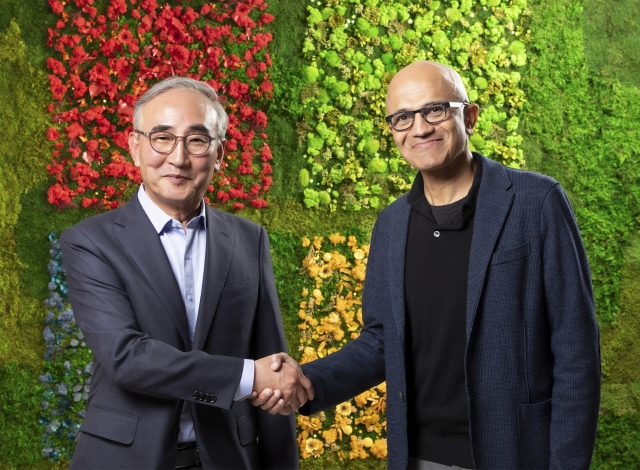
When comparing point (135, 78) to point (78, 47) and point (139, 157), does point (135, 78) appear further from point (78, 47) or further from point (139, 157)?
point (139, 157)

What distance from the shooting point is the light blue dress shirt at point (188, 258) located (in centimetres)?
202

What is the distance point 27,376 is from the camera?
11.6ft

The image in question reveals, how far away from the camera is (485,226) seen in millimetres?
1917

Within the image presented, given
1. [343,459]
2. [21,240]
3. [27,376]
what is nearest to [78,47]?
[21,240]

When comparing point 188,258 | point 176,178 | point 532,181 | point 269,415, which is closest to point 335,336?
point 269,415

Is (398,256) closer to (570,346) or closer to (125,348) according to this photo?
(570,346)

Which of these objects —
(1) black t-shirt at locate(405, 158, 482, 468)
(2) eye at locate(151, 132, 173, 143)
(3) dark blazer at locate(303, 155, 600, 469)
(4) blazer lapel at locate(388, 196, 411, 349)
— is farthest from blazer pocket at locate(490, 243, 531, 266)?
(2) eye at locate(151, 132, 173, 143)

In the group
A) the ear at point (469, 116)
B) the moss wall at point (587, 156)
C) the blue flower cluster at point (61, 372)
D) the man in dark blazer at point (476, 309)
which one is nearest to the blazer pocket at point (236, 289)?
the man in dark blazer at point (476, 309)

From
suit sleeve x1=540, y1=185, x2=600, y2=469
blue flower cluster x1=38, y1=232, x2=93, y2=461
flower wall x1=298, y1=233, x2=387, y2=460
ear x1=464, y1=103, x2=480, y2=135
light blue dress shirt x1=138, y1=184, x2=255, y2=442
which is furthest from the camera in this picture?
flower wall x1=298, y1=233, x2=387, y2=460

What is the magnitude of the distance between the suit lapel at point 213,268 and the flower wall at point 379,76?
1646mm

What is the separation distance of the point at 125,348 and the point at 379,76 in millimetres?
2407

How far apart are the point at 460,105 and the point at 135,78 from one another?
6.99ft

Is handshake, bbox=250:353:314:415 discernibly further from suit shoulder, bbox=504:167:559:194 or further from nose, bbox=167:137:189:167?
suit shoulder, bbox=504:167:559:194

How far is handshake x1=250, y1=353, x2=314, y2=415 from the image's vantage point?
6.75 feet
